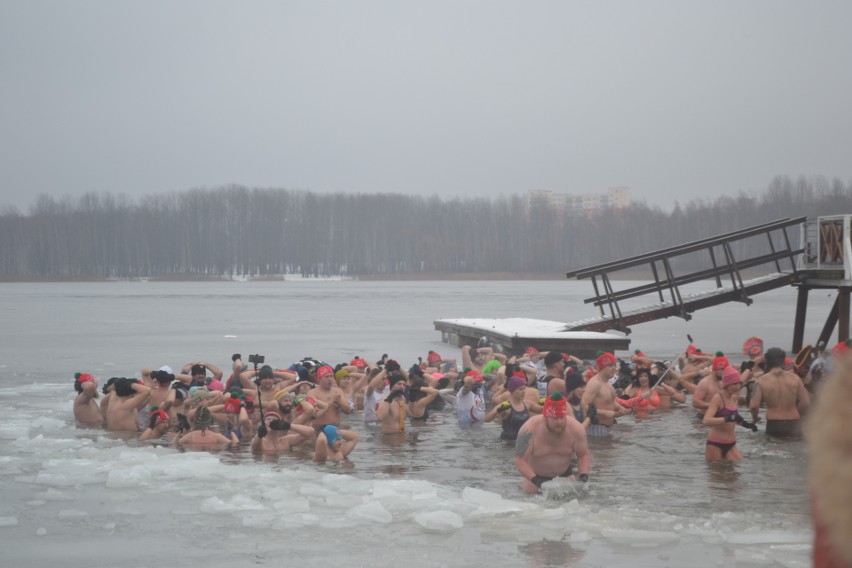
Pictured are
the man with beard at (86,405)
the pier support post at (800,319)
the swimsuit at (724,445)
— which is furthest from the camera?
the pier support post at (800,319)

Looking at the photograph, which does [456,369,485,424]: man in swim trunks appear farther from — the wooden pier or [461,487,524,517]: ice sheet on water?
the wooden pier

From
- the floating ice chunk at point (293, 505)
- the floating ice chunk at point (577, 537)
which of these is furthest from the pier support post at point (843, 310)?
the floating ice chunk at point (293, 505)

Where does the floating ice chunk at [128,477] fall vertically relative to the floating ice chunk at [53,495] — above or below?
above

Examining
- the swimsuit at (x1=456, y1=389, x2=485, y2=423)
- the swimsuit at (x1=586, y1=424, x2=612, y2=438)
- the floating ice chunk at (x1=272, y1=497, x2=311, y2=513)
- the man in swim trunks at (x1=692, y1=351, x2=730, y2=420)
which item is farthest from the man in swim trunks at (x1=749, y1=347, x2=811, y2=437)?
the floating ice chunk at (x1=272, y1=497, x2=311, y2=513)

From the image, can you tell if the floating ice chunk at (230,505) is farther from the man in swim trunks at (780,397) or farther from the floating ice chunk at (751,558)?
the man in swim trunks at (780,397)

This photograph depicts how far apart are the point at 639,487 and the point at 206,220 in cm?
13920

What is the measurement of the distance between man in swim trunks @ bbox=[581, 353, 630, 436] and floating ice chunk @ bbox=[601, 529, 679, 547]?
141 inches

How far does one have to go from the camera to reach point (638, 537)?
833cm

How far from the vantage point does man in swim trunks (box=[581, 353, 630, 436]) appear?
39.1 feet

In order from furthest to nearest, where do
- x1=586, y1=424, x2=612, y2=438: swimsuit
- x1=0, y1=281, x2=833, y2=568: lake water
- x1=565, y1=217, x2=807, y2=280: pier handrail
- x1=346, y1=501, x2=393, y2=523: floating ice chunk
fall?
x1=565, y1=217, x2=807, y2=280: pier handrail, x1=586, y1=424, x2=612, y2=438: swimsuit, x1=346, y1=501, x2=393, y2=523: floating ice chunk, x1=0, y1=281, x2=833, y2=568: lake water

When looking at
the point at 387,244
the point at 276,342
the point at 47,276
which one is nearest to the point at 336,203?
the point at 387,244

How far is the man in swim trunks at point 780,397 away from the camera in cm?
1205

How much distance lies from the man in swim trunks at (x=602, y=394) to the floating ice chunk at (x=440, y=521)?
3601 mm

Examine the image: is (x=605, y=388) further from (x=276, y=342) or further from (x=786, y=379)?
(x=276, y=342)
